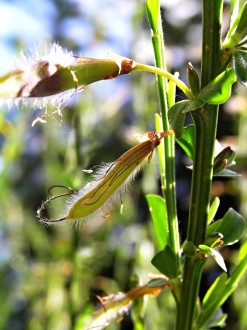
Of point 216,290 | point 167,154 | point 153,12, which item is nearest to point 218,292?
point 216,290

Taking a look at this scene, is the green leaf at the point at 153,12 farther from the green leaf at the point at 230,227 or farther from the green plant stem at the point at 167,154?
the green leaf at the point at 230,227

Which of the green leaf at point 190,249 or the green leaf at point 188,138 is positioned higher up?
the green leaf at point 188,138

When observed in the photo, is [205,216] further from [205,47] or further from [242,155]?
[242,155]

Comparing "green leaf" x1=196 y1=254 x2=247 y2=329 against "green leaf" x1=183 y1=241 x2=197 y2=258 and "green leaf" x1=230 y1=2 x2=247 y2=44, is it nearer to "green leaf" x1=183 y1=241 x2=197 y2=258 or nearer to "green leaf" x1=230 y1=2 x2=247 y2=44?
"green leaf" x1=183 y1=241 x2=197 y2=258

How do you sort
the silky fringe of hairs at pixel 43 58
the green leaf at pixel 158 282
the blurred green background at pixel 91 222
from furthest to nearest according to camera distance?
the blurred green background at pixel 91 222 < the green leaf at pixel 158 282 < the silky fringe of hairs at pixel 43 58

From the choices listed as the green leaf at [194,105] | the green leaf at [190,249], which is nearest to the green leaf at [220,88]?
the green leaf at [194,105]

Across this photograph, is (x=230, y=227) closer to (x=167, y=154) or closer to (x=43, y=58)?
(x=167, y=154)

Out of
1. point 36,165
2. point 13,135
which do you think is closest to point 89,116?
point 13,135
